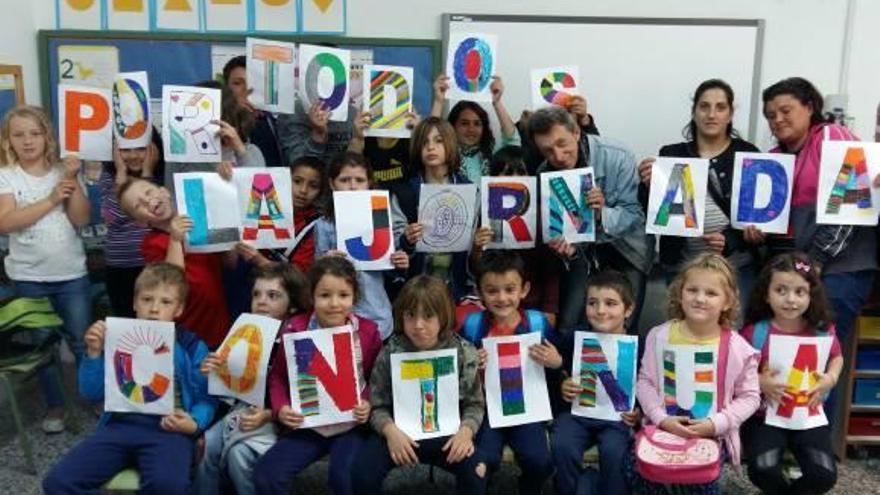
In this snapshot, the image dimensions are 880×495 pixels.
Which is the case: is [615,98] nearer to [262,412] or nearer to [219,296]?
[219,296]

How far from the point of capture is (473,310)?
9.81 ft

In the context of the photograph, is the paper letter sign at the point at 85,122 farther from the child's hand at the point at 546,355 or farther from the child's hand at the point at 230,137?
the child's hand at the point at 546,355

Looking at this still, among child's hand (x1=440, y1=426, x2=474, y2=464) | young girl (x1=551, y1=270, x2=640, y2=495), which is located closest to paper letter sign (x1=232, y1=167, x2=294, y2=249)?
child's hand (x1=440, y1=426, x2=474, y2=464)

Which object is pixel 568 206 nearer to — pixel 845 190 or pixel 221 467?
pixel 845 190

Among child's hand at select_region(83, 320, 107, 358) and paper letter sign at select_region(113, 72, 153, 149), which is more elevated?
paper letter sign at select_region(113, 72, 153, 149)

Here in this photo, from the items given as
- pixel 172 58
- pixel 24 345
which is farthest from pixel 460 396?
pixel 172 58

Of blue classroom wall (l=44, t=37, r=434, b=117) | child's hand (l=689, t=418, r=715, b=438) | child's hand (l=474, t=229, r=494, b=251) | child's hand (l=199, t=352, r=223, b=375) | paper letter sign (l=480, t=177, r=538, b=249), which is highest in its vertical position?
blue classroom wall (l=44, t=37, r=434, b=117)

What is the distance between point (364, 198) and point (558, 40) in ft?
5.84

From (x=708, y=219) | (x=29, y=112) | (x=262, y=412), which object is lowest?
(x=262, y=412)

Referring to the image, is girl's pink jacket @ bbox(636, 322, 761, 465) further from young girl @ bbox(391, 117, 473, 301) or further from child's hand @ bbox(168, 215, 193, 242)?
child's hand @ bbox(168, 215, 193, 242)

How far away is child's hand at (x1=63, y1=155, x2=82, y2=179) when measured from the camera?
3311 mm

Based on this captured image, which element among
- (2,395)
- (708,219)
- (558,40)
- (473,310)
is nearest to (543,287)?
(473,310)

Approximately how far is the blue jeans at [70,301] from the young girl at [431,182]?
5.15 ft

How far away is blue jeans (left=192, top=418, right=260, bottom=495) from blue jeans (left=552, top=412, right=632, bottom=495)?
1.04m
